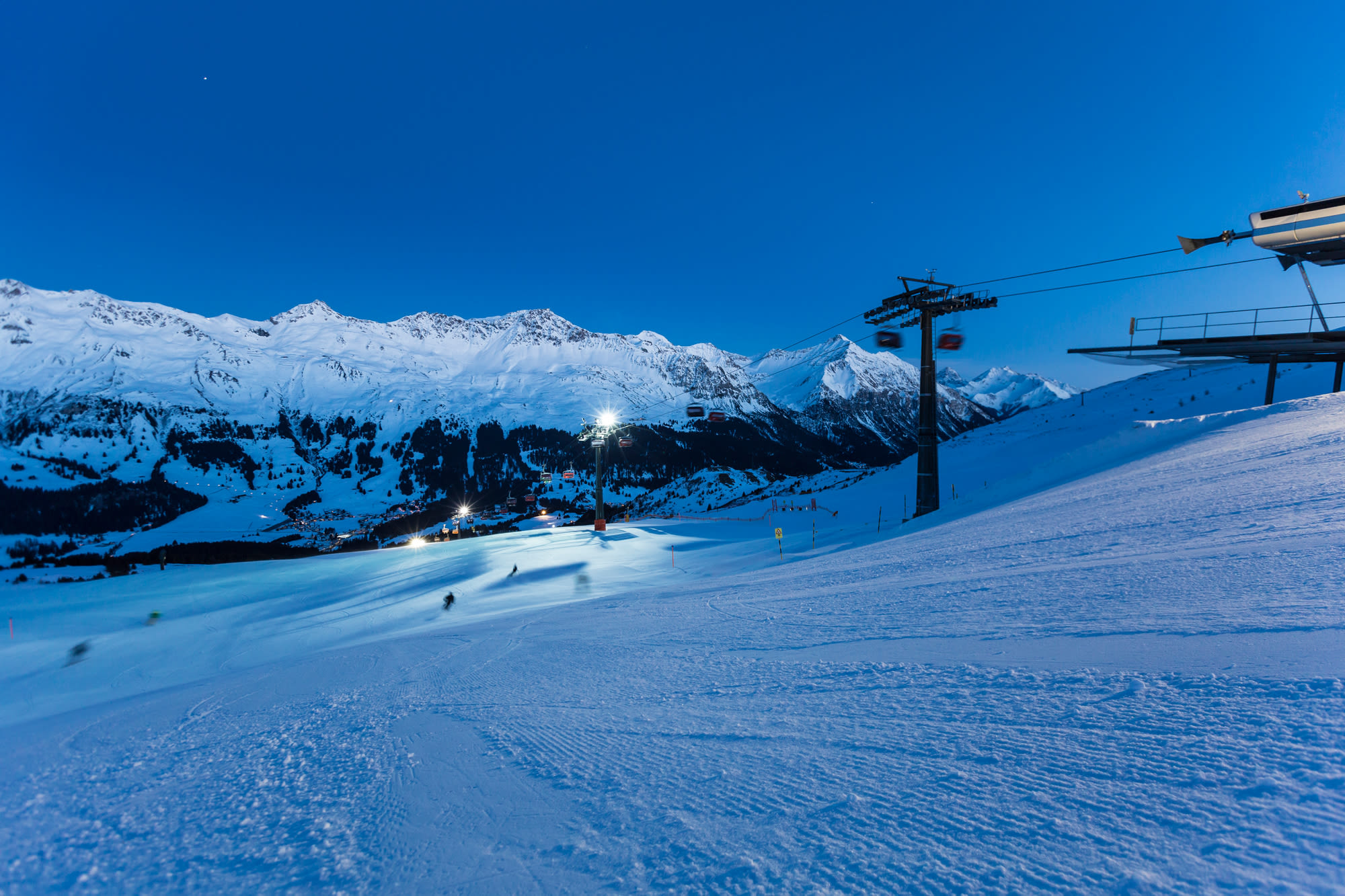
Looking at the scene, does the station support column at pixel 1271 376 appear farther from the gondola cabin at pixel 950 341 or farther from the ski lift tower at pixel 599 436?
the ski lift tower at pixel 599 436

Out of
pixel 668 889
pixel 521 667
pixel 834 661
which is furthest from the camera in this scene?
pixel 521 667

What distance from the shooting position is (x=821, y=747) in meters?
3.34

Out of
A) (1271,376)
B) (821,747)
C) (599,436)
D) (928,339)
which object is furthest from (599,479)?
(821,747)

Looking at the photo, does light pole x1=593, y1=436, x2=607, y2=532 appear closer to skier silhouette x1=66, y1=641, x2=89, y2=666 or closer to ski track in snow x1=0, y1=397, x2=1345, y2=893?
skier silhouette x1=66, y1=641, x2=89, y2=666

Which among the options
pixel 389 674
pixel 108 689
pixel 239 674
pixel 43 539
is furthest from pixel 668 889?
pixel 43 539

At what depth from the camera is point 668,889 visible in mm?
2348

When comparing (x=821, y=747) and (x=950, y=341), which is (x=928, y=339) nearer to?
(x=950, y=341)

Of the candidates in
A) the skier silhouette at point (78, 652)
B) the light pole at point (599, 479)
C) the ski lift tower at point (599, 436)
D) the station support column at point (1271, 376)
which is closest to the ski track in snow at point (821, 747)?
the skier silhouette at point (78, 652)

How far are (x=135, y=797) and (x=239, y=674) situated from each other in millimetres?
5391

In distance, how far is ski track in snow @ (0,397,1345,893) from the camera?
2.22 m

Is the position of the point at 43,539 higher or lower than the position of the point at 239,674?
lower

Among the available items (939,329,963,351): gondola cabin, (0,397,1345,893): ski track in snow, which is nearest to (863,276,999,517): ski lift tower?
(939,329,963,351): gondola cabin

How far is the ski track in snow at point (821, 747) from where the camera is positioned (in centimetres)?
222

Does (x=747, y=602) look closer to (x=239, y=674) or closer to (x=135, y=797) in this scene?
(x=135, y=797)
